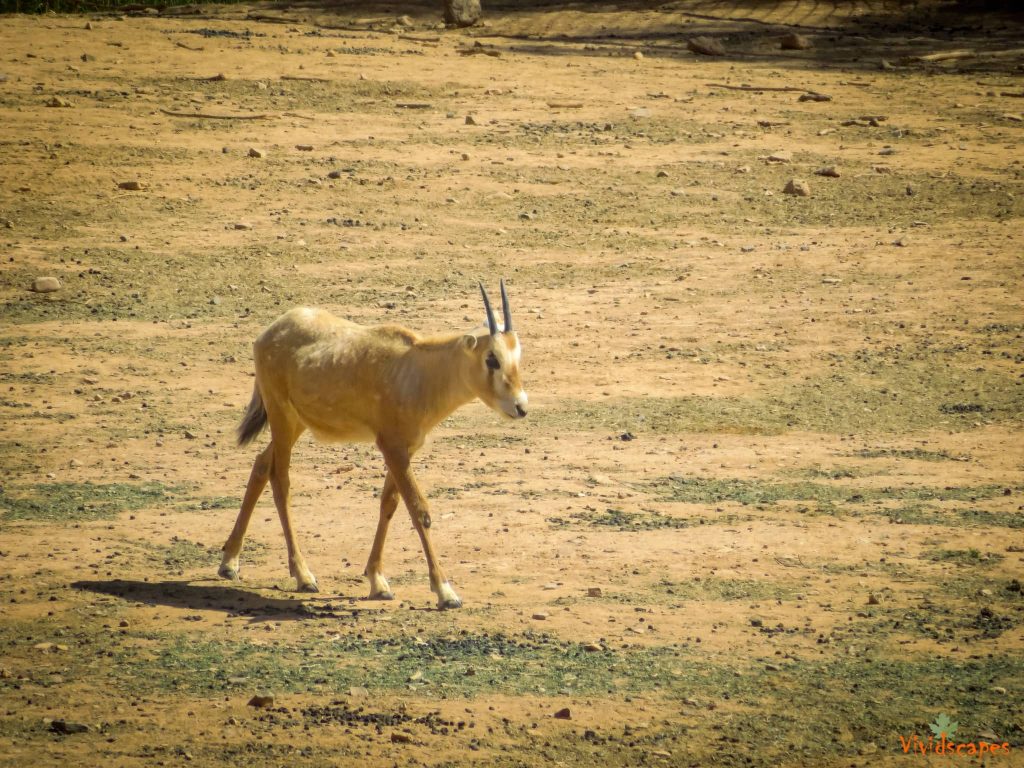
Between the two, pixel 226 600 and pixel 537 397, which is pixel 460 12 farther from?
pixel 226 600

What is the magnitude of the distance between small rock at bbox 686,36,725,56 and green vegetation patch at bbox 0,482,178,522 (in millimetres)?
17428

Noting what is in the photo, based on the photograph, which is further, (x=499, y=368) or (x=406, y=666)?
(x=499, y=368)

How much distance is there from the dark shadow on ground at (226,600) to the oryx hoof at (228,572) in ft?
0.31

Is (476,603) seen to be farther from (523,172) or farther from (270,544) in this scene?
(523,172)

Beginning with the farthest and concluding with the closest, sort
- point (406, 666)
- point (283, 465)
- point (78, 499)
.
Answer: point (78, 499)
point (283, 465)
point (406, 666)

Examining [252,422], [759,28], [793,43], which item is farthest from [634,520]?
[759,28]

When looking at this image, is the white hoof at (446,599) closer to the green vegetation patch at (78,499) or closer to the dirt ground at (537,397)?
the dirt ground at (537,397)

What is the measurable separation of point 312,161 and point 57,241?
367 centimetres

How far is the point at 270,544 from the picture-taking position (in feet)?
29.9

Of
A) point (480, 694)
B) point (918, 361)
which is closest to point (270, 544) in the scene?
point (480, 694)

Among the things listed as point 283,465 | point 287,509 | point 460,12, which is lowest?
point 287,509

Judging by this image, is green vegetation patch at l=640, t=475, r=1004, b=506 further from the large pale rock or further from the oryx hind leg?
the large pale rock

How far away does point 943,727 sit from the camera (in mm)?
6672

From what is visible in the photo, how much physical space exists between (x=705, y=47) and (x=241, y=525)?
18.9 meters
